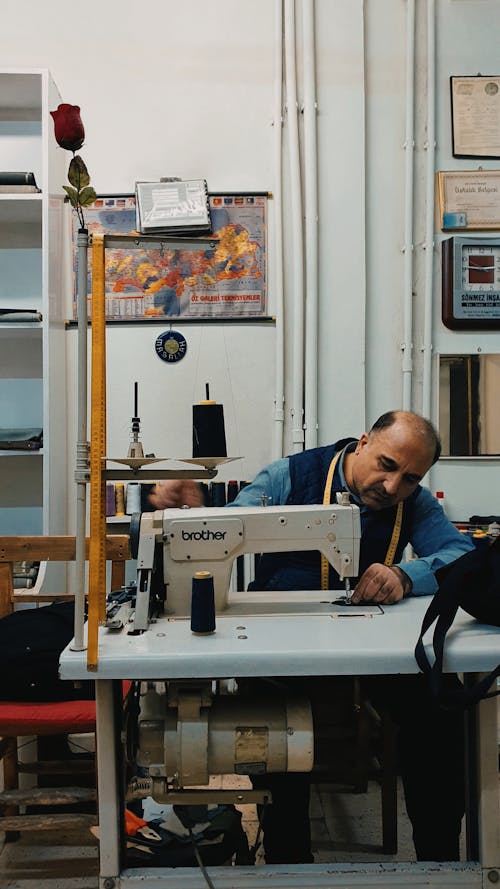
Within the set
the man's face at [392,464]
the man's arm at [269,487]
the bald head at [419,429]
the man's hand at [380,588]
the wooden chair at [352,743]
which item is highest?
the bald head at [419,429]

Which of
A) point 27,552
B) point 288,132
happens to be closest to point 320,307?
point 288,132

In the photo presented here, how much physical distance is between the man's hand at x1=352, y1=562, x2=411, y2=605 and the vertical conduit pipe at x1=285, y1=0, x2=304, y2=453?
130 cm

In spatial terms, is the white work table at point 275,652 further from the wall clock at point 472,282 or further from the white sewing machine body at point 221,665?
the wall clock at point 472,282

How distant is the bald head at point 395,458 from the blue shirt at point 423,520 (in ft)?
0.29

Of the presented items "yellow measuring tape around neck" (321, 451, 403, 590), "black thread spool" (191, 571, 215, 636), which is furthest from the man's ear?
"black thread spool" (191, 571, 215, 636)

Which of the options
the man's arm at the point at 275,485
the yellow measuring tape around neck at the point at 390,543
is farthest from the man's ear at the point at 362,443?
the man's arm at the point at 275,485

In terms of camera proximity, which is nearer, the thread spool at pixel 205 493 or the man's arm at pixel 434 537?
the man's arm at pixel 434 537

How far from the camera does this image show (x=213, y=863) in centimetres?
165

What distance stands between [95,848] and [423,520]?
1305 millimetres

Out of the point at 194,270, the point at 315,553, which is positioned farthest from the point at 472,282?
the point at 315,553

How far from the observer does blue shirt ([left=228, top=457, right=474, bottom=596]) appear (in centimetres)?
189

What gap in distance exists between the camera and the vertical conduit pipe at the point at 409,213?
2.91 m

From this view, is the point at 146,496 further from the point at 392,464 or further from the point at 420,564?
the point at 420,564

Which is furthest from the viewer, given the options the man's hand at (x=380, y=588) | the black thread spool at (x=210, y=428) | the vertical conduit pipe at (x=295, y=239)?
the vertical conduit pipe at (x=295, y=239)
